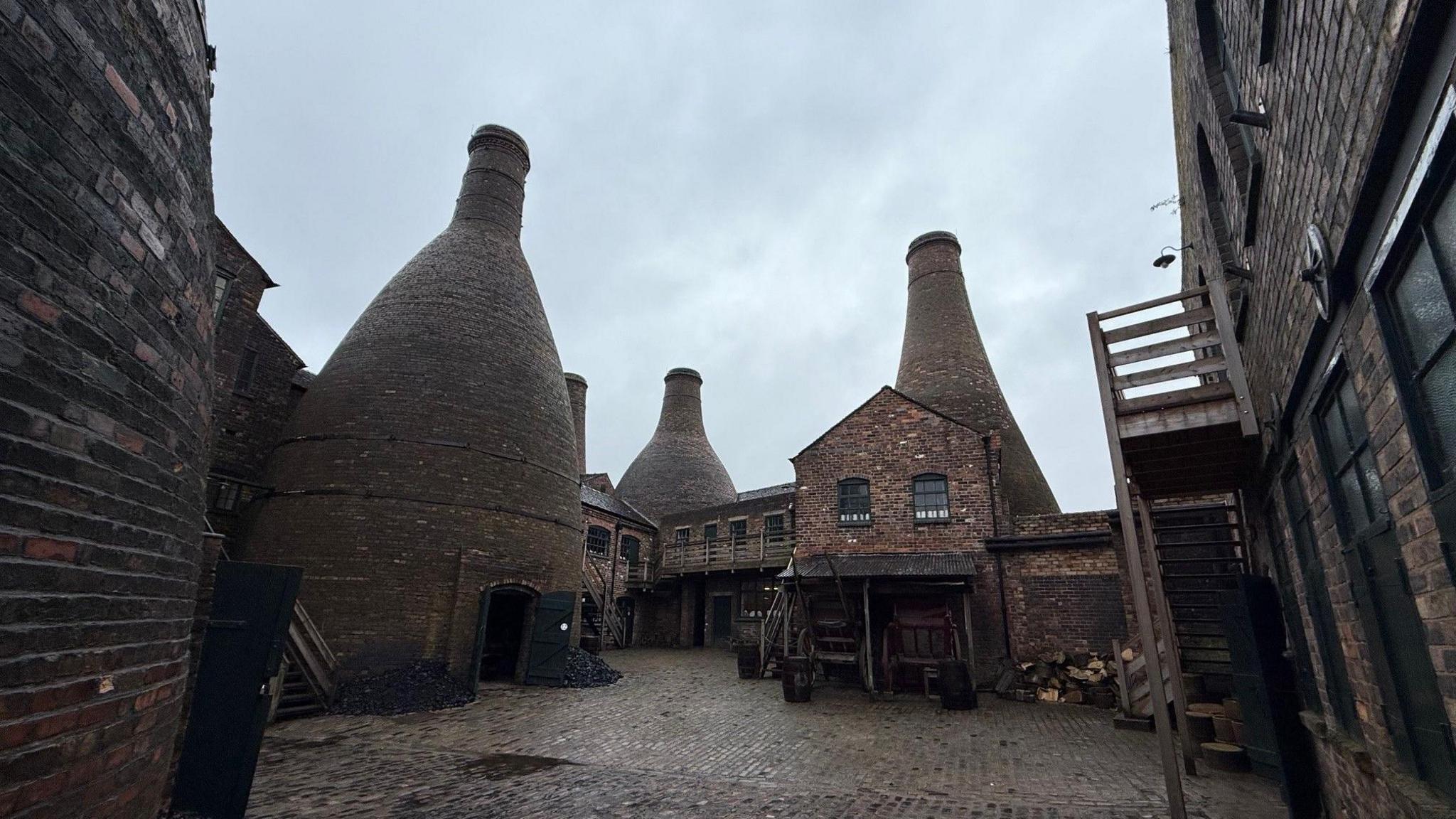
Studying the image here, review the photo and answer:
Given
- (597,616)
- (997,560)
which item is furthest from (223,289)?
(997,560)

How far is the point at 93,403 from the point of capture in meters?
2.21

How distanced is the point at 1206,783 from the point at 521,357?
13619mm

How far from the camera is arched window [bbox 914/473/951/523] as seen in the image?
585 inches

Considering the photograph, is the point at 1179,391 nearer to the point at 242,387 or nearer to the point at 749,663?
the point at 749,663

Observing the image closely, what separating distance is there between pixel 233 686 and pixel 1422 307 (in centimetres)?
745

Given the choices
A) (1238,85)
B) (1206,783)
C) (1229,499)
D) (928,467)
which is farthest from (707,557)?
(1238,85)

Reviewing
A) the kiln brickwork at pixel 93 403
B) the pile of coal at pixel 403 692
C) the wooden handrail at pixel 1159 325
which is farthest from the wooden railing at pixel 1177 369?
the pile of coal at pixel 403 692

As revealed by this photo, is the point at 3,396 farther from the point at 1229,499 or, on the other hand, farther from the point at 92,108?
the point at 1229,499

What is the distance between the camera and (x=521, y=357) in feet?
48.9

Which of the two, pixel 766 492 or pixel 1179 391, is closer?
pixel 1179 391

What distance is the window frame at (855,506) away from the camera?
50.6 feet

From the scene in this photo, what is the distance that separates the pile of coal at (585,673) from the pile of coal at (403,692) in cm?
242

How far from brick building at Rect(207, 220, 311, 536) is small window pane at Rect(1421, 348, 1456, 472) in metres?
15.2

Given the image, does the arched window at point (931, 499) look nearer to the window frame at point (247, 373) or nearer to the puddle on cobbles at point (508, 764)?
the puddle on cobbles at point (508, 764)
